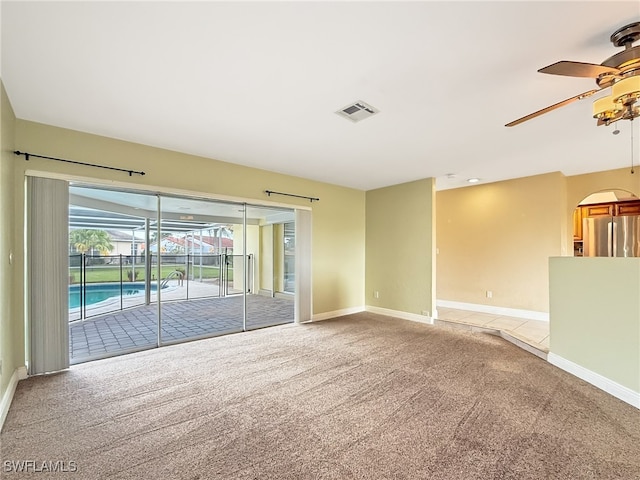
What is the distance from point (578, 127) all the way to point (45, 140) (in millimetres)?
5737

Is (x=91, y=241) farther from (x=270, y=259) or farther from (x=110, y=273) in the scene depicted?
(x=270, y=259)

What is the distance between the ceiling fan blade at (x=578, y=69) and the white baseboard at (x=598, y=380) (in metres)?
2.64

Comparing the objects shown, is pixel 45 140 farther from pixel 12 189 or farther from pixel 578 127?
pixel 578 127

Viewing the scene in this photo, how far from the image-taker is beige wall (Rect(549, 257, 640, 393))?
264cm

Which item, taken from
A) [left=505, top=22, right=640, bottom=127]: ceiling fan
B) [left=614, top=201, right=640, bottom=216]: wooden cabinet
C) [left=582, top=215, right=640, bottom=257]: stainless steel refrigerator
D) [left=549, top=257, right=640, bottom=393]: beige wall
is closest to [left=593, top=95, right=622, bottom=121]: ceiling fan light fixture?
[left=505, top=22, right=640, bottom=127]: ceiling fan

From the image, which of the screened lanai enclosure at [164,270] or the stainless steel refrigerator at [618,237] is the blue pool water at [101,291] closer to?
the screened lanai enclosure at [164,270]

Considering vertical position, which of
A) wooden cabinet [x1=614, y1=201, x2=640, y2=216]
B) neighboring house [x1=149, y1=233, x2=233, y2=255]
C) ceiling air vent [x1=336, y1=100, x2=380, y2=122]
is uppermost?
ceiling air vent [x1=336, y1=100, x2=380, y2=122]

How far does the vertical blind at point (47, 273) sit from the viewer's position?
3.03 meters

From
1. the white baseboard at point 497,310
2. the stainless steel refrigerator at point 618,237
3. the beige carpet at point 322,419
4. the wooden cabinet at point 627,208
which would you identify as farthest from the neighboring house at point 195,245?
the wooden cabinet at point 627,208

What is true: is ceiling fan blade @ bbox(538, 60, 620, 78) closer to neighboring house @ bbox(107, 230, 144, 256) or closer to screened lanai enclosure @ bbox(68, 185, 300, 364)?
screened lanai enclosure @ bbox(68, 185, 300, 364)

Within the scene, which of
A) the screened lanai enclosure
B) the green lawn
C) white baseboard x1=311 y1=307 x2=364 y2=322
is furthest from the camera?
white baseboard x1=311 y1=307 x2=364 y2=322

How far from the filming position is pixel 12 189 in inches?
112

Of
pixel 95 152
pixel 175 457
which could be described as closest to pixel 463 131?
pixel 175 457

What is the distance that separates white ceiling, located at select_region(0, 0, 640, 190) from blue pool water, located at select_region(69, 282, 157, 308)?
3.20 meters
